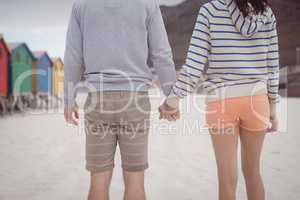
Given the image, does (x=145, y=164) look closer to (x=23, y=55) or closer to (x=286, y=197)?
(x=286, y=197)

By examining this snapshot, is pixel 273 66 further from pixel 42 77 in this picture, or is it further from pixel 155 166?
pixel 42 77

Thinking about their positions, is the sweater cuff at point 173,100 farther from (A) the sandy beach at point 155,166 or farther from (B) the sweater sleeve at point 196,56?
(A) the sandy beach at point 155,166

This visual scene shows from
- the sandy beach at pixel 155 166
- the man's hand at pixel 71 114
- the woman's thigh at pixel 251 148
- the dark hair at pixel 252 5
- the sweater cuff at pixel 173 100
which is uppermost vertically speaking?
the dark hair at pixel 252 5

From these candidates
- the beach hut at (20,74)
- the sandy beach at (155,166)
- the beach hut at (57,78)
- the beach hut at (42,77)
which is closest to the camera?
the sandy beach at (155,166)

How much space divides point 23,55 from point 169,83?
434 centimetres

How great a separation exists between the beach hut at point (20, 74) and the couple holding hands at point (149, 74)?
3.96m

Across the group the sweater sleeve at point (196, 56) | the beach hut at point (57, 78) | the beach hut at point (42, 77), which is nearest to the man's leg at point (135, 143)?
the sweater sleeve at point (196, 56)

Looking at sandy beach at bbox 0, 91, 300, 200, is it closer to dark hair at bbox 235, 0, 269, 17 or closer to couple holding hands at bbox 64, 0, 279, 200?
couple holding hands at bbox 64, 0, 279, 200

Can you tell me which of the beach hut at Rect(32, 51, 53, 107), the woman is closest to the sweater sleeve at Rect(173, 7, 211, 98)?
the woman

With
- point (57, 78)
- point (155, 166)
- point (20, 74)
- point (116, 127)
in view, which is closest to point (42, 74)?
point (57, 78)

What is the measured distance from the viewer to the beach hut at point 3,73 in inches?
171

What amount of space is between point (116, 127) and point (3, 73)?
3778 mm

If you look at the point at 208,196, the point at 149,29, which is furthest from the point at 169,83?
the point at 208,196

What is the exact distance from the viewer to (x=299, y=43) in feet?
12.6
